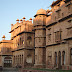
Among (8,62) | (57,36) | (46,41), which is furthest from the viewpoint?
(8,62)

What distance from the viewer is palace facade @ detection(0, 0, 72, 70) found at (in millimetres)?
33719

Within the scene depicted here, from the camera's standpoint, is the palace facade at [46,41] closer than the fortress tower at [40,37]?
Yes

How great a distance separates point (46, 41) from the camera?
42.5 metres

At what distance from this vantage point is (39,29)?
45062mm

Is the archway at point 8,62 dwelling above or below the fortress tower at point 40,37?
below

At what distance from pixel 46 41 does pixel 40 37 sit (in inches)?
108

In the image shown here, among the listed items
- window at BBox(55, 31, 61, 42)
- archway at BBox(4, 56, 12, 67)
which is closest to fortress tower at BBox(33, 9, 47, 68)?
window at BBox(55, 31, 61, 42)

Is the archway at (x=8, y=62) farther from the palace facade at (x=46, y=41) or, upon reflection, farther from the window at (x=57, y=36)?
the window at (x=57, y=36)

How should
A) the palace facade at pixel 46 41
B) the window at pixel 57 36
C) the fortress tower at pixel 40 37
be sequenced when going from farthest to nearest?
1. the fortress tower at pixel 40 37
2. the window at pixel 57 36
3. the palace facade at pixel 46 41

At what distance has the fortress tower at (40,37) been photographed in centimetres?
4403

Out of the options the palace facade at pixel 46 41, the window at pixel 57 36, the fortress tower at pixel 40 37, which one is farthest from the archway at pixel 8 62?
the window at pixel 57 36

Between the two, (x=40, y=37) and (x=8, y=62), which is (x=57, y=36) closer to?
(x=40, y=37)

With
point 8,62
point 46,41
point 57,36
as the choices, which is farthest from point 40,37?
point 8,62

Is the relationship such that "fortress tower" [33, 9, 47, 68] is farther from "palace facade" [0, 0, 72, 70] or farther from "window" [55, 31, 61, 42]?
"window" [55, 31, 61, 42]
